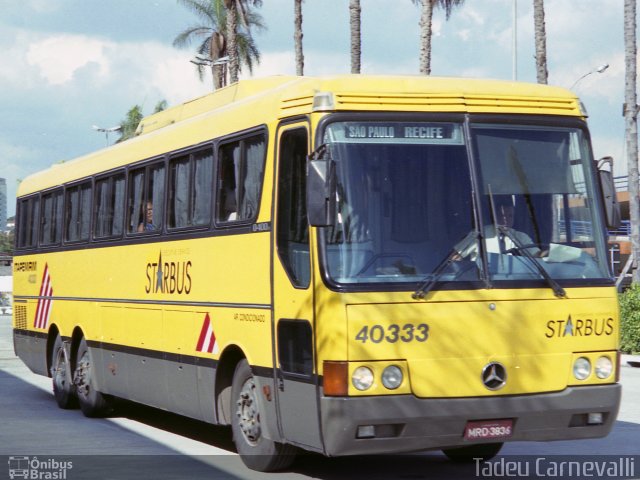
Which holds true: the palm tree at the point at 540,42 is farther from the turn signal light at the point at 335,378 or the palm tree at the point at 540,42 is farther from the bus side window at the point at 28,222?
the turn signal light at the point at 335,378

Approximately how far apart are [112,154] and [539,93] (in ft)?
23.3

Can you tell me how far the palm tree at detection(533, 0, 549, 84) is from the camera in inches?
1548

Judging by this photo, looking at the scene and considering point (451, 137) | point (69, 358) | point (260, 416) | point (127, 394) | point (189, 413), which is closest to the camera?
point (451, 137)

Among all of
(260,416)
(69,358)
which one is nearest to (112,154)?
(69,358)

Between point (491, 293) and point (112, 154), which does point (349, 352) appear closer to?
point (491, 293)

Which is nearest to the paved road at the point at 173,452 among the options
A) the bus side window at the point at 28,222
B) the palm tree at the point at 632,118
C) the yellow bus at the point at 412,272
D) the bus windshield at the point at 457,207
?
the yellow bus at the point at 412,272

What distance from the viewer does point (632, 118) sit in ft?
115

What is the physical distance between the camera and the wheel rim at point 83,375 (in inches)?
665

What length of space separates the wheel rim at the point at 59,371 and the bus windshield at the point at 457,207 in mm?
8681

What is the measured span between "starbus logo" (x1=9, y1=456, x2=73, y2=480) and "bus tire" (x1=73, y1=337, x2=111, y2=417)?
3.99 m

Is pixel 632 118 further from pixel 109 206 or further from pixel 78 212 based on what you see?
pixel 109 206

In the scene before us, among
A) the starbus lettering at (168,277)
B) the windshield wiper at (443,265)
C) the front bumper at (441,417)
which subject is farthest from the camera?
the starbus lettering at (168,277)

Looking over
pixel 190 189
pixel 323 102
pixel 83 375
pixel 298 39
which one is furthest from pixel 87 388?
pixel 298 39

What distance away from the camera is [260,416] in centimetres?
1109
